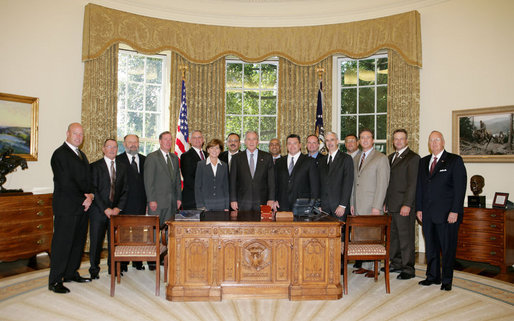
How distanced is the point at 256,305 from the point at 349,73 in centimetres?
531

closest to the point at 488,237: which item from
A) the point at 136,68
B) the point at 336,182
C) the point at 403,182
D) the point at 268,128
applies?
the point at 403,182

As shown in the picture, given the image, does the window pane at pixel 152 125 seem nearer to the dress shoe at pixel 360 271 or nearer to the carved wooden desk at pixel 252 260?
the carved wooden desk at pixel 252 260

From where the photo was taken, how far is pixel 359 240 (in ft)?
14.3

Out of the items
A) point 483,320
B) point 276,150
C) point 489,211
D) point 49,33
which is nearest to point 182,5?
point 49,33

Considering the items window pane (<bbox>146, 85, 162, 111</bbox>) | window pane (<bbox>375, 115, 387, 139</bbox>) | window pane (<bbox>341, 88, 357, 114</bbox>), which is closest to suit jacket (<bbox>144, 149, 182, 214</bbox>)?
window pane (<bbox>146, 85, 162, 111</bbox>)

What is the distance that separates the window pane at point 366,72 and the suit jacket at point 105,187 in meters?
4.84

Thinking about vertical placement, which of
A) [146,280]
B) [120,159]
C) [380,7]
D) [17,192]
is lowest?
[146,280]

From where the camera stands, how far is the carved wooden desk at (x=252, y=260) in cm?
404

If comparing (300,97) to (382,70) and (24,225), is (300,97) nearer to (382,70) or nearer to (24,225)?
(382,70)

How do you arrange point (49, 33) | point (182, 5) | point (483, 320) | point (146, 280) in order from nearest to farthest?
point (483, 320)
point (146, 280)
point (49, 33)
point (182, 5)

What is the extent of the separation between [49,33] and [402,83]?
5.95 m

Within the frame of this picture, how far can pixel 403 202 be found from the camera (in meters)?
5.11

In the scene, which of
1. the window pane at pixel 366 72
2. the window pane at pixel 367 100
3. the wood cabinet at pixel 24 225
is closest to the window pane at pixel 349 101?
the window pane at pixel 367 100

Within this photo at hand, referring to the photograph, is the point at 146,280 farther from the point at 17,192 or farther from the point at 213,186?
the point at 17,192
